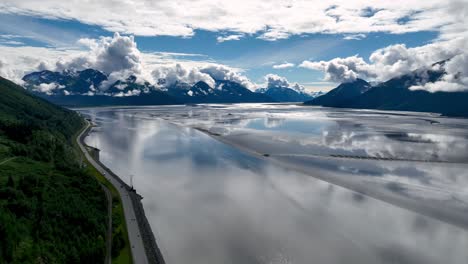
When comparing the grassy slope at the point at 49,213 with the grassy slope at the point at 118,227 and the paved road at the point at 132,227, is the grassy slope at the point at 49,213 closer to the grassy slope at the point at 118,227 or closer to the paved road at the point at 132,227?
the grassy slope at the point at 118,227

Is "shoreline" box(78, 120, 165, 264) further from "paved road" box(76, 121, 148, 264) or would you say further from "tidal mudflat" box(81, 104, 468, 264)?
"tidal mudflat" box(81, 104, 468, 264)

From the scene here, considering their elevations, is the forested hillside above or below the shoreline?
above

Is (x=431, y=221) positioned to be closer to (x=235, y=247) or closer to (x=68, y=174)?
(x=235, y=247)

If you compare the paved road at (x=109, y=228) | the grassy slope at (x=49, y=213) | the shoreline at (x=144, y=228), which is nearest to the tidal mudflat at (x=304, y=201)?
the shoreline at (x=144, y=228)

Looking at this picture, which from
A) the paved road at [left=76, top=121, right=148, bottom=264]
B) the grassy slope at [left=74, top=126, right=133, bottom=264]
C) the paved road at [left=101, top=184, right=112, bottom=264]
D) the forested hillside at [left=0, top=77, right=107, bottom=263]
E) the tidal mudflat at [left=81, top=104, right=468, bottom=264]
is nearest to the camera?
the forested hillside at [left=0, top=77, right=107, bottom=263]

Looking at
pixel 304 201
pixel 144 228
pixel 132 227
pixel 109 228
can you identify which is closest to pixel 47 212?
pixel 109 228

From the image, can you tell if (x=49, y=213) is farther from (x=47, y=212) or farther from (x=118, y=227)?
(x=118, y=227)

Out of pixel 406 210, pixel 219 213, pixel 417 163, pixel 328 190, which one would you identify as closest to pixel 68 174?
pixel 219 213

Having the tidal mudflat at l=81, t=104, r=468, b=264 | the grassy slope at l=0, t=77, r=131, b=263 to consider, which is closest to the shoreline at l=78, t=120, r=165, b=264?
the tidal mudflat at l=81, t=104, r=468, b=264
